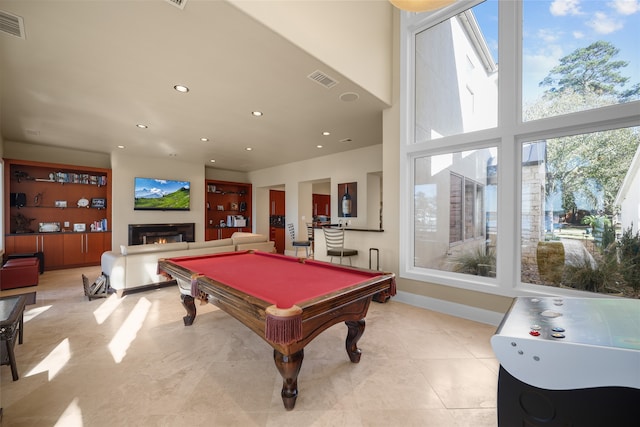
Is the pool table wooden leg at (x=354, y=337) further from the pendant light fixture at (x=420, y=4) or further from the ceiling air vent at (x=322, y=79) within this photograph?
the ceiling air vent at (x=322, y=79)

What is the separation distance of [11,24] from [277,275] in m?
3.04

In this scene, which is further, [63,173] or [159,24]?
[63,173]

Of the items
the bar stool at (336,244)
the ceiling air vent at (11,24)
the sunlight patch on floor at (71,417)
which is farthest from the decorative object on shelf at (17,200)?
the bar stool at (336,244)

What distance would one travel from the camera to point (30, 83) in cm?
302

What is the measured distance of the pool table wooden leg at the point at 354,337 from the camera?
6.89ft

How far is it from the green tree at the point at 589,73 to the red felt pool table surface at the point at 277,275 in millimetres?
2781

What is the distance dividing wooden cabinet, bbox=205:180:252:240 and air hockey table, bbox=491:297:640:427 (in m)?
8.64

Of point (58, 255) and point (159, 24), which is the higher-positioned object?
point (159, 24)

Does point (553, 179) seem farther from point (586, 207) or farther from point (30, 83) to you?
point (30, 83)

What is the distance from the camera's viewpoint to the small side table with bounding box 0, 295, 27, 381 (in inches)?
69.9

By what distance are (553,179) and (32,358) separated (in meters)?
5.25

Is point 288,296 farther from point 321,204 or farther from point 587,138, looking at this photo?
point 321,204

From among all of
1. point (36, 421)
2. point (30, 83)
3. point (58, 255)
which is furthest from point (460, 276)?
point (58, 255)

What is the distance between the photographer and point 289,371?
5.13 ft
